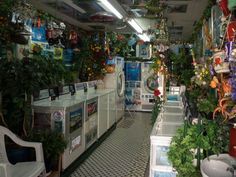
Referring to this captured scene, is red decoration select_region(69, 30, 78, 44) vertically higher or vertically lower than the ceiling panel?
lower

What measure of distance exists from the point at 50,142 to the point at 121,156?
6.75ft

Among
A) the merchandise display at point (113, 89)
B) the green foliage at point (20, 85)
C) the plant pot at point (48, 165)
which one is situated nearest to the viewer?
the merchandise display at point (113, 89)

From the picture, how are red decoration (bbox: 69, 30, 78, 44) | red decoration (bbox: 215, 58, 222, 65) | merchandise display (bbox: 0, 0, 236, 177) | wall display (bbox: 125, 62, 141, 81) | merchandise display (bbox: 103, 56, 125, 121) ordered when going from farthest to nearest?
wall display (bbox: 125, 62, 141, 81), merchandise display (bbox: 103, 56, 125, 121), red decoration (bbox: 69, 30, 78, 44), merchandise display (bbox: 0, 0, 236, 177), red decoration (bbox: 215, 58, 222, 65)

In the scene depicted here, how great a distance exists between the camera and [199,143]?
7.17 ft

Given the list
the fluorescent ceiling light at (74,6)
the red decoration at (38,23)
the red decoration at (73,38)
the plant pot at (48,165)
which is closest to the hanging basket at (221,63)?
the plant pot at (48,165)

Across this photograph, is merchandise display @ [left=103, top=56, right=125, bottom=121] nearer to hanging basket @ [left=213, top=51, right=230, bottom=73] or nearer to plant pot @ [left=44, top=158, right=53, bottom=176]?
plant pot @ [left=44, top=158, right=53, bottom=176]

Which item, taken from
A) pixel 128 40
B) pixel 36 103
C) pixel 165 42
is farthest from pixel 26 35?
pixel 128 40

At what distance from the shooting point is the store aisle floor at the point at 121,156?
4605 mm

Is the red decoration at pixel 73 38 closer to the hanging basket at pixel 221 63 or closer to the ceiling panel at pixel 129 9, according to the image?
the ceiling panel at pixel 129 9

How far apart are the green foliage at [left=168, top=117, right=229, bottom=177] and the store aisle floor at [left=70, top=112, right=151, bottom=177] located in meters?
2.32

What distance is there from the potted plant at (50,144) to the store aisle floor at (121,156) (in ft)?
2.33

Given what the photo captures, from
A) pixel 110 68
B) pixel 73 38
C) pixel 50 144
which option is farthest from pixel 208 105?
pixel 110 68

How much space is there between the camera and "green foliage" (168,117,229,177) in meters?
2.18

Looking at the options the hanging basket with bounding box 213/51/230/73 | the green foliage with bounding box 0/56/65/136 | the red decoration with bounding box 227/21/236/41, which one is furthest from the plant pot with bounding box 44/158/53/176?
the red decoration with bounding box 227/21/236/41
